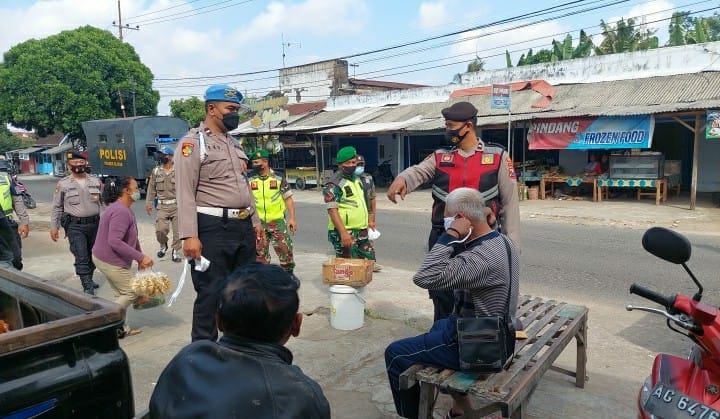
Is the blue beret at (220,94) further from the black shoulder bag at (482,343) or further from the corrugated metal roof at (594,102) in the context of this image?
the corrugated metal roof at (594,102)

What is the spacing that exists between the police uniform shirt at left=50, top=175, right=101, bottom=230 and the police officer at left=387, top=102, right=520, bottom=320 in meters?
4.10

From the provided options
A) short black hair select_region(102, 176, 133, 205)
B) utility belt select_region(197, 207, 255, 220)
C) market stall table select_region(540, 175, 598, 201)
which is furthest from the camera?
market stall table select_region(540, 175, 598, 201)

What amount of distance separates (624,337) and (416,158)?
18.9 meters

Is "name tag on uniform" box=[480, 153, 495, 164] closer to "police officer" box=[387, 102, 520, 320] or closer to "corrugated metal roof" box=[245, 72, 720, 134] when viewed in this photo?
"police officer" box=[387, 102, 520, 320]

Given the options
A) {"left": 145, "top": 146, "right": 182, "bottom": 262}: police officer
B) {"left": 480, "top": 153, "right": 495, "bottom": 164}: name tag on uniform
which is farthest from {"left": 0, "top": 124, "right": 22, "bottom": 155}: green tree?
{"left": 480, "top": 153, "right": 495, "bottom": 164}: name tag on uniform

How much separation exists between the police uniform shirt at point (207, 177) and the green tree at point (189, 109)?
33.7 meters

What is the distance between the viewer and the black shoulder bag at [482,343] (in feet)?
8.91

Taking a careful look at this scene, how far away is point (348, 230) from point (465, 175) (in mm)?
2521

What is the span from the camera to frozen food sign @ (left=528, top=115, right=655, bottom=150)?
536 inches

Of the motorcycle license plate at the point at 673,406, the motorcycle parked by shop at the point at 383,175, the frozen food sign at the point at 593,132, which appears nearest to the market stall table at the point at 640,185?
the frozen food sign at the point at 593,132

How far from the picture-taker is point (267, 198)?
6230 millimetres

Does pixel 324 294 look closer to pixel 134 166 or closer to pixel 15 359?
pixel 15 359

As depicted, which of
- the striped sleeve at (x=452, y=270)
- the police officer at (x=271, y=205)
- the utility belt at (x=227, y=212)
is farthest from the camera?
the police officer at (x=271, y=205)

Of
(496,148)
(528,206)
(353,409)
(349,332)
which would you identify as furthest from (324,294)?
(528,206)
